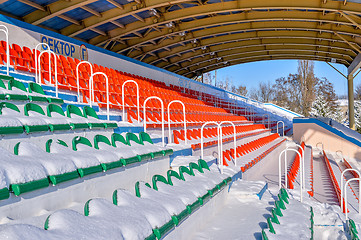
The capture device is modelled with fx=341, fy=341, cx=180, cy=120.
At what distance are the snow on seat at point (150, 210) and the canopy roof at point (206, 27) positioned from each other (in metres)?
8.23

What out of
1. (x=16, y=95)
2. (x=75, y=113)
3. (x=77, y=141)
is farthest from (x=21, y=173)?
(x=75, y=113)

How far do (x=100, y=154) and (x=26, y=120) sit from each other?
65cm

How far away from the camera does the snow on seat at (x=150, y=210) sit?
6.22 feet

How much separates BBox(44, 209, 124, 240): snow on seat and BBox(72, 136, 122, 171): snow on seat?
734 mm

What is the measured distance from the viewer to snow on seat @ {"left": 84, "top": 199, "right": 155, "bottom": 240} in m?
1.63

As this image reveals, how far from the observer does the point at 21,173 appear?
5.31 feet

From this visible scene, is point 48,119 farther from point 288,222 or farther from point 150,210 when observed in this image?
point 288,222

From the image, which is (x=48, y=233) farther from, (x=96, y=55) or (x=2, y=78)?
(x=96, y=55)

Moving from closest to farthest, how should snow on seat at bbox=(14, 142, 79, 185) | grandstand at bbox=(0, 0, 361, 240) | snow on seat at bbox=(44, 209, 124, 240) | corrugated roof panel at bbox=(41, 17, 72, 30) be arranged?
1. snow on seat at bbox=(44, 209, 124, 240)
2. grandstand at bbox=(0, 0, 361, 240)
3. snow on seat at bbox=(14, 142, 79, 185)
4. corrugated roof panel at bbox=(41, 17, 72, 30)

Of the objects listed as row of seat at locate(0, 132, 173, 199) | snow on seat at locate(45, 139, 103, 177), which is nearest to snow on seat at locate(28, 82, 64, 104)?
row of seat at locate(0, 132, 173, 199)

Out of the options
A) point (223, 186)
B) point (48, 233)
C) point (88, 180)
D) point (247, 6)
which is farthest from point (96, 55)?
point (48, 233)

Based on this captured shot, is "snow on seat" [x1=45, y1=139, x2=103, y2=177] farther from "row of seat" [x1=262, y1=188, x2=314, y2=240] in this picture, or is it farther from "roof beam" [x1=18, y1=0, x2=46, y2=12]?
"roof beam" [x1=18, y1=0, x2=46, y2=12]

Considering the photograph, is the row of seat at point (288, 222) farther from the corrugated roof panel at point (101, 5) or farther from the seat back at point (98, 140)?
the corrugated roof panel at point (101, 5)

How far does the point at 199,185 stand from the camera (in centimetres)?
297
